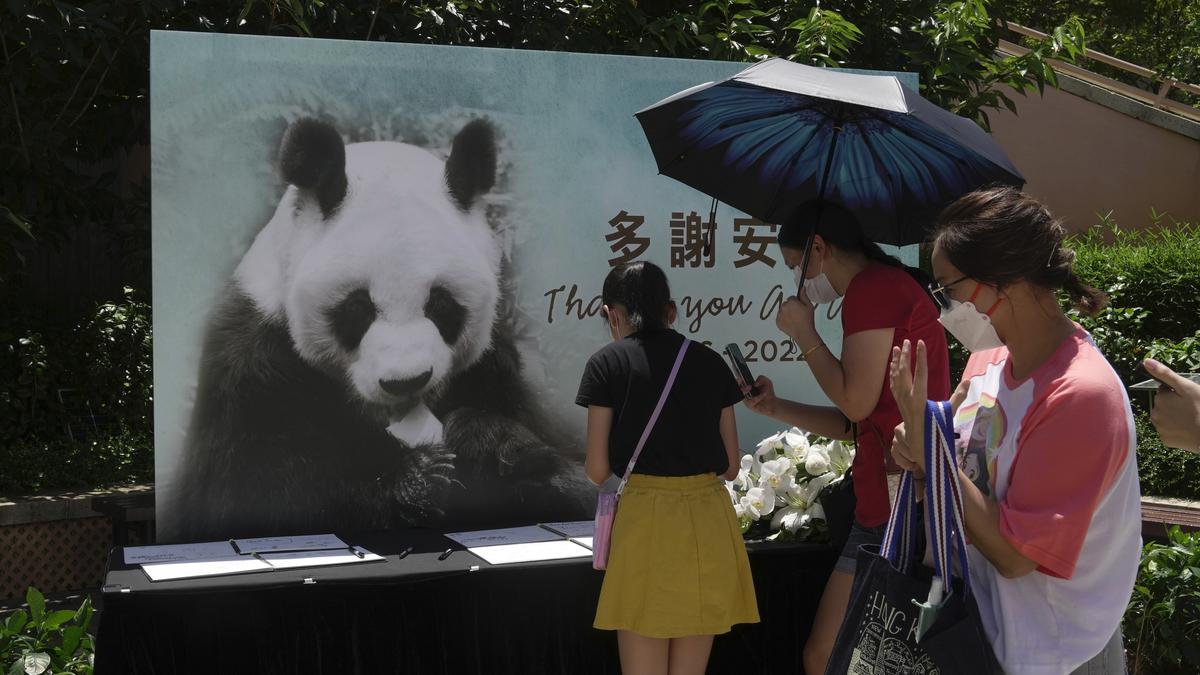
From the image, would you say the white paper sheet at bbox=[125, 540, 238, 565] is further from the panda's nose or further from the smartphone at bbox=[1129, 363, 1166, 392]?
the smartphone at bbox=[1129, 363, 1166, 392]

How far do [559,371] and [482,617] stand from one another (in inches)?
47.1

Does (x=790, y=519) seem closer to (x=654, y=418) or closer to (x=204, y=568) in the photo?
(x=654, y=418)

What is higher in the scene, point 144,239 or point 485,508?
point 144,239

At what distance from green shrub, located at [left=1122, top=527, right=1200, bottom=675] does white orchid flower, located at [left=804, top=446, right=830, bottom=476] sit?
1142 millimetres

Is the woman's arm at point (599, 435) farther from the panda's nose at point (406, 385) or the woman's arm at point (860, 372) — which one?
the panda's nose at point (406, 385)

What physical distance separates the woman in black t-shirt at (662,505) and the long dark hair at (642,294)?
25mm

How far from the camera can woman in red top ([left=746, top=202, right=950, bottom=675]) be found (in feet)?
9.76

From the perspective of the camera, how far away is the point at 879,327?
9.73ft

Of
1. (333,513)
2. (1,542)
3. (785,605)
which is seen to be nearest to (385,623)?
(333,513)

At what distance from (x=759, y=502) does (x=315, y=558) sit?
1.45m

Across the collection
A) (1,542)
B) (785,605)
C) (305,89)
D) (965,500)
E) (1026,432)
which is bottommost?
(1,542)

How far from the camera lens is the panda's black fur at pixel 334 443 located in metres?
4.02

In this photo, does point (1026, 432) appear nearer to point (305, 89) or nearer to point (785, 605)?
point (785, 605)

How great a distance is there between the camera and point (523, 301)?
4.44 metres
